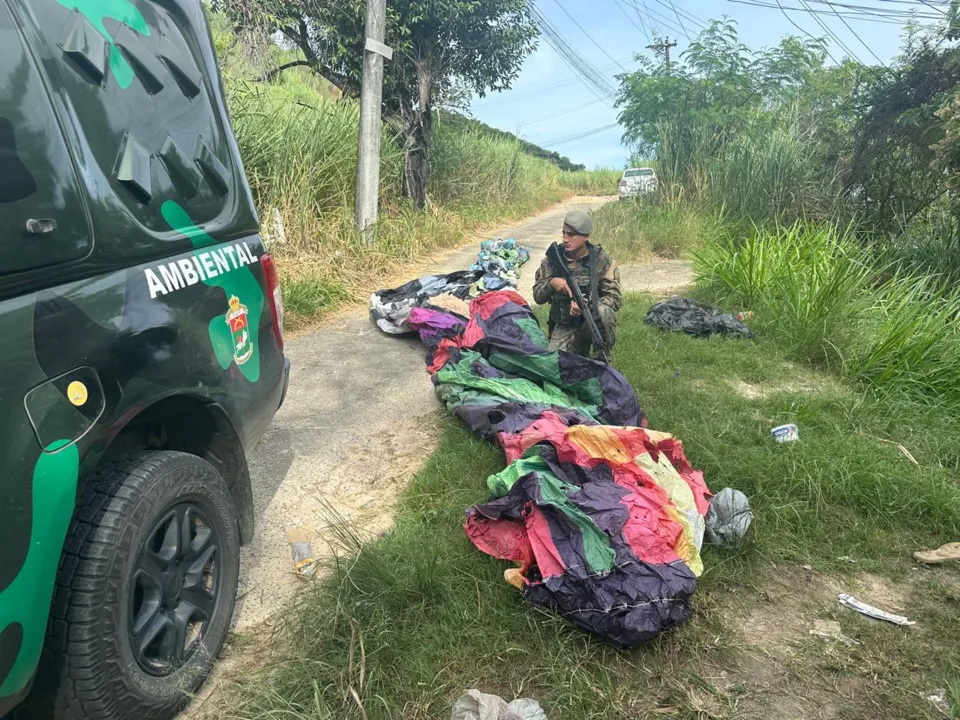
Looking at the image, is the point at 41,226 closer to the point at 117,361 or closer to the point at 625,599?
the point at 117,361

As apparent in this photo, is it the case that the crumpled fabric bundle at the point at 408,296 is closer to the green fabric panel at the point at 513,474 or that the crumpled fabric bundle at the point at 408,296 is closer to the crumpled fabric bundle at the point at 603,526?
the crumpled fabric bundle at the point at 603,526

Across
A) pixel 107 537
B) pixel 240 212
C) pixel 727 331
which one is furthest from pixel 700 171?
pixel 107 537

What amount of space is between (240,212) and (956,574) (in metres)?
3.35

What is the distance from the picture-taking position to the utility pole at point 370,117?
26.0 feet

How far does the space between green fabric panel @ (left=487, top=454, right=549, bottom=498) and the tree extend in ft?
28.8

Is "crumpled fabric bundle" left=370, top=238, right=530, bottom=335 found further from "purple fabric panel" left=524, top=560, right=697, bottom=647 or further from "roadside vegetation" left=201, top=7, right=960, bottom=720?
"purple fabric panel" left=524, top=560, right=697, bottom=647

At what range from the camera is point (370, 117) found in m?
8.16

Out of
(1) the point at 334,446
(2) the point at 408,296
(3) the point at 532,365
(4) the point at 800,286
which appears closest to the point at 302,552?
(1) the point at 334,446

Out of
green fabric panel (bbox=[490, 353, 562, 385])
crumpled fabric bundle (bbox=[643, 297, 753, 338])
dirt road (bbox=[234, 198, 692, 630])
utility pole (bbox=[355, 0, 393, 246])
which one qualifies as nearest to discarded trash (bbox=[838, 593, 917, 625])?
green fabric panel (bbox=[490, 353, 562, 385])

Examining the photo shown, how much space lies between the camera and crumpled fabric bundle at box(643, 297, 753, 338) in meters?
5.93

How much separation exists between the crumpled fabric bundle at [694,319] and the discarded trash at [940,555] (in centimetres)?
318

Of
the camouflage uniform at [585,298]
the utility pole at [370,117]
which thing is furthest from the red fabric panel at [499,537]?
the utility pole at [370,117]

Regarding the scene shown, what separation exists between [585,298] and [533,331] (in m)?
0.45

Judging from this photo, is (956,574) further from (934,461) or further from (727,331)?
(727,331)
